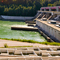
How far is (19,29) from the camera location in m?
29.2

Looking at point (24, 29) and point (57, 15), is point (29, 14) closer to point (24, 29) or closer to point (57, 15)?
point (57, 15)

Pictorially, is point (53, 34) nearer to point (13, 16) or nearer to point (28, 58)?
point (28, 58)

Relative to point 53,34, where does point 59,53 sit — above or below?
above

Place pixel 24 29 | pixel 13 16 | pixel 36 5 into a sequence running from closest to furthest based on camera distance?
pixel 24 29 < pixel 13 16 < pixel 36 5

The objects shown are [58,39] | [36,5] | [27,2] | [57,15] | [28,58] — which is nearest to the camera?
[28,58]

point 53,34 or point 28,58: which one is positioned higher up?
point 28,58

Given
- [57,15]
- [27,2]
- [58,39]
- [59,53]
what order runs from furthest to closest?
[27,2], [57,15], [58,39], [59,53]

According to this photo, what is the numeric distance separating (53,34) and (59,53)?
36.6 feet

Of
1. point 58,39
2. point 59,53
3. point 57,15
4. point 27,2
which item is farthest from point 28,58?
point 27,2

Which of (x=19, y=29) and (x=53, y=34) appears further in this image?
(x=19, y=29)

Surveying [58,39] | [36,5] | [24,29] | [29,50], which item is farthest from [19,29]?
[36,5]

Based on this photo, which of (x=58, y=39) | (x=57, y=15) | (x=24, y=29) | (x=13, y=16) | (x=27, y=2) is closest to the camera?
(x=58, y=39)

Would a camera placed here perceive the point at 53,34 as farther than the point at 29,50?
Yes

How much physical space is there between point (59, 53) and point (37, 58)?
1.99 metres
